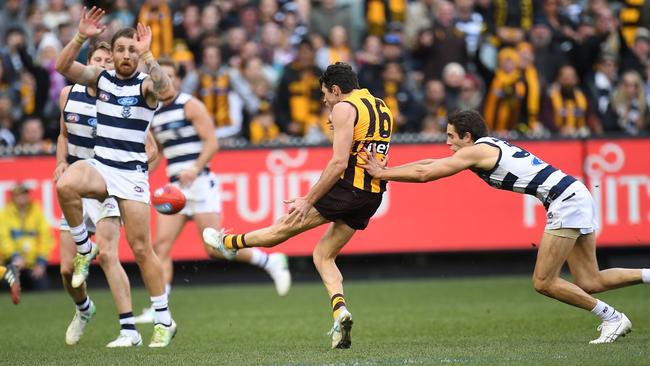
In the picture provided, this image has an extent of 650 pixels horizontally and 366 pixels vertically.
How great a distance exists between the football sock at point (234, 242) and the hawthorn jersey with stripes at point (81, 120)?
4.67 feet

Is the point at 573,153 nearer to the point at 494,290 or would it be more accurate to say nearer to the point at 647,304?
the point at 494,290

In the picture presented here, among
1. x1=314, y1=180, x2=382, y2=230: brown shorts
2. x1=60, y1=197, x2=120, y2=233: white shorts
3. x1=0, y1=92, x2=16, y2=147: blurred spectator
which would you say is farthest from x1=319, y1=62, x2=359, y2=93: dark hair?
x1=0, y1=92, x2=16, y2=147: blurred spectator

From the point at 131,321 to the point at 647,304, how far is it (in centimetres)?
574

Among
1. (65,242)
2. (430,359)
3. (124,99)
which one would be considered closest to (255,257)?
(65,242)

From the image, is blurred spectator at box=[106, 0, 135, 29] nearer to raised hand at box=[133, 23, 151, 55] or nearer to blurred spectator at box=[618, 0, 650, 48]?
blurred spectator at box=[618, 0, 650, 48]

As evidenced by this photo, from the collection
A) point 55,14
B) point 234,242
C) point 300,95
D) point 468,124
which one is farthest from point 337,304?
point 55,14

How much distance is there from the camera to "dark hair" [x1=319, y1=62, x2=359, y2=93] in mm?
9023

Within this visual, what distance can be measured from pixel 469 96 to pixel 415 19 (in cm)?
248

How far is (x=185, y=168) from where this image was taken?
1187 cm

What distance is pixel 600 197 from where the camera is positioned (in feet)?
51.2

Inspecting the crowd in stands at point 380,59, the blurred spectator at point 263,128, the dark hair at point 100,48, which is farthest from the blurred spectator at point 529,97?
the dark hair at point 100,48

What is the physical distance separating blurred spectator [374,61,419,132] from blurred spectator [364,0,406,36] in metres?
1.66

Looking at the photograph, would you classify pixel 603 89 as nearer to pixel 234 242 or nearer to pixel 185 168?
pixel 185 168

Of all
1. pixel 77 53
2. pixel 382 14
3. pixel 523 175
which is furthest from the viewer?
pixel 382 14
